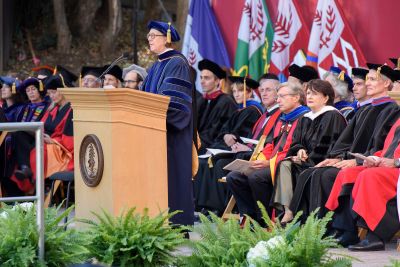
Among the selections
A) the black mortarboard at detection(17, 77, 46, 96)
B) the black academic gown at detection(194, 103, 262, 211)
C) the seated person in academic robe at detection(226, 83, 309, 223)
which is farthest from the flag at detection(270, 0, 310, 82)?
the black mortarboard at detection(17, 77, 46, 96)

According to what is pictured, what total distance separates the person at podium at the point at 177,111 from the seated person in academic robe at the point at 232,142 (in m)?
2.50

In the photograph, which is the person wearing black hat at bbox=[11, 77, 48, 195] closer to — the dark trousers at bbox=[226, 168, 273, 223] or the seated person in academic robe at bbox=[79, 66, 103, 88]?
the seated person in academic robe at bbox=[79, 66, 103, 88]

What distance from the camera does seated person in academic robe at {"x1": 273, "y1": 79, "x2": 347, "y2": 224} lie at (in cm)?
945

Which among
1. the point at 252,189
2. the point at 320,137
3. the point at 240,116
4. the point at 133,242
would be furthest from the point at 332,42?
the point at 133,242

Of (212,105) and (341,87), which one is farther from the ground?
(341,87)

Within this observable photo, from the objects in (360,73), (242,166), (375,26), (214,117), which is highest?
(375,26)

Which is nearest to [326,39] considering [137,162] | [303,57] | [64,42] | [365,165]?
[303,57]

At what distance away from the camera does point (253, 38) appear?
45.0 feet

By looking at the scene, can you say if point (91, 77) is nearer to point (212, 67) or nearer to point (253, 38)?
point (212, 67)

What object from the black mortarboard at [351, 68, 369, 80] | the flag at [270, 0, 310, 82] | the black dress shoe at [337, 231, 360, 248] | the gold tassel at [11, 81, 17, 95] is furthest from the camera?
the gold tassel at [11, 81, 17, 95]

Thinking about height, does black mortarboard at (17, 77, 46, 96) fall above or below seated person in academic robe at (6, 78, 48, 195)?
above

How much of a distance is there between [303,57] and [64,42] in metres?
13.5

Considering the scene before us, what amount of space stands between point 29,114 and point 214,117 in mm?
2729

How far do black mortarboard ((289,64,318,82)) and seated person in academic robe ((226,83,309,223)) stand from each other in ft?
2.25
